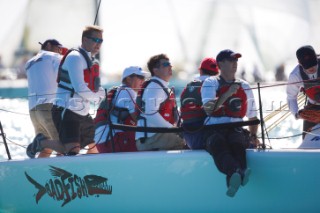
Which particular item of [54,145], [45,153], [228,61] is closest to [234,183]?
[228,61]

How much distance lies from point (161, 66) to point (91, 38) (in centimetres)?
65

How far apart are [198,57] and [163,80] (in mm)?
16822

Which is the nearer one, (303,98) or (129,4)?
(303,98)

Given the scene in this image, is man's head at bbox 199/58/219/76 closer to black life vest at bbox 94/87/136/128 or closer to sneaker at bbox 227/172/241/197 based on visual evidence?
black life vest at bbox 94/87/136/128

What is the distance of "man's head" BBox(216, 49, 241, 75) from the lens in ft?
20.7

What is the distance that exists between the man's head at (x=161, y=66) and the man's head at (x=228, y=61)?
0.56 metres

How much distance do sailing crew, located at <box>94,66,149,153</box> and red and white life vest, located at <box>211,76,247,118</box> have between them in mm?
872

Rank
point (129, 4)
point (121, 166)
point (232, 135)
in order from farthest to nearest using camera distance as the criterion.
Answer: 1. point (129, 4)
2. point (121, 166)
3. point (232, 135)

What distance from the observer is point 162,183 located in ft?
21.8

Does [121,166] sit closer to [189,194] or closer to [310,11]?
[189,194]

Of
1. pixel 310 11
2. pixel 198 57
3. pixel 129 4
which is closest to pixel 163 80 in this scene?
→ pixel 310 11

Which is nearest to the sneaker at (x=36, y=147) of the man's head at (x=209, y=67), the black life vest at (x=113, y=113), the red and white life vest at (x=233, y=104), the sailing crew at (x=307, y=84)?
the black life vest at (x=113, y=113)

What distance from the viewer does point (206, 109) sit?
636cm

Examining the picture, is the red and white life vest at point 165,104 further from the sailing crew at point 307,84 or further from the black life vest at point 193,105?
the sailing crew at point 307,84
